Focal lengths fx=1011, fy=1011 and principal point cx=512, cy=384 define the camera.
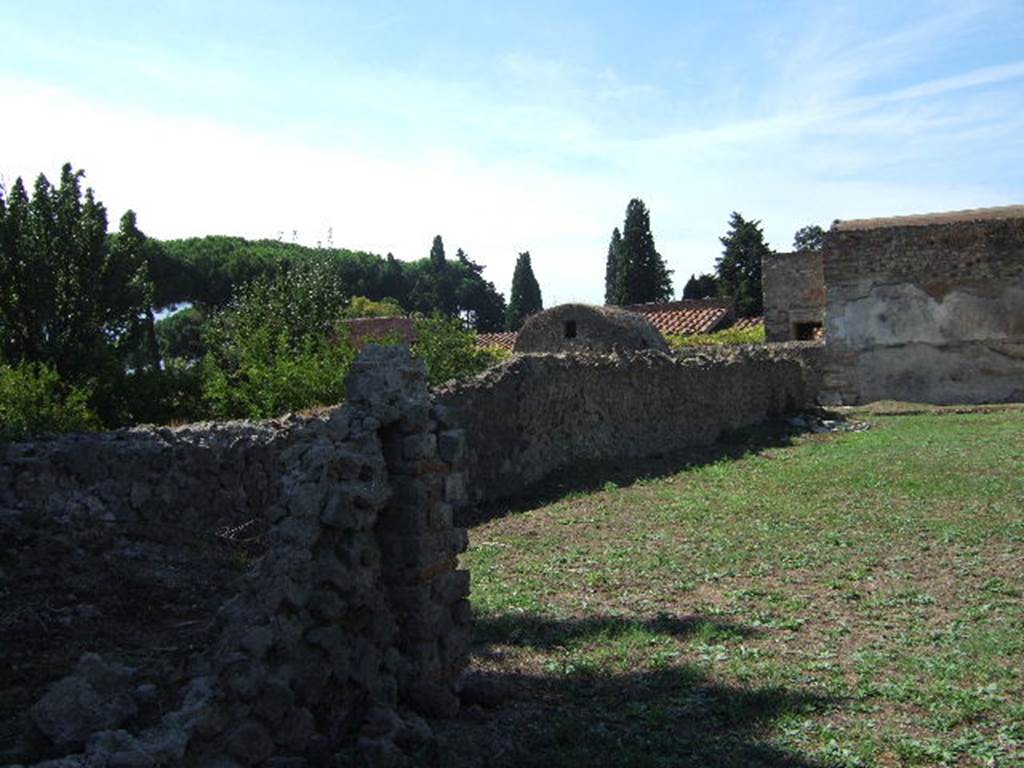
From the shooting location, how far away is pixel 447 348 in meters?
14.7

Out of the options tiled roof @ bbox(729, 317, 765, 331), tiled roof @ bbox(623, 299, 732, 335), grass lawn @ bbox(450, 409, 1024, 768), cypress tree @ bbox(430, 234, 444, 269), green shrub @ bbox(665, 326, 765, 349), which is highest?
cypress tree @ bbox(430, 234, 444, 269)

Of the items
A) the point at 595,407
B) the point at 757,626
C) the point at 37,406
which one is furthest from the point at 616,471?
the point at 757,626

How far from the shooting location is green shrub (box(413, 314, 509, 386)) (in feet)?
47.3

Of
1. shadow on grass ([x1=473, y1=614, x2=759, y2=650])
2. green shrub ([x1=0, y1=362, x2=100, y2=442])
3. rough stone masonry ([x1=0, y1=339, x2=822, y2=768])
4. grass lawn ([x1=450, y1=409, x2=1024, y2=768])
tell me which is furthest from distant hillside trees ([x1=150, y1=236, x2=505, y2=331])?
shadow on grass ([x1=473, y1=614, x2=759, y2=650])

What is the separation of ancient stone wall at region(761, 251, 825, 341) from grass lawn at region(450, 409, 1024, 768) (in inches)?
702

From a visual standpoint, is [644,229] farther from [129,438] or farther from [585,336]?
[129,438]

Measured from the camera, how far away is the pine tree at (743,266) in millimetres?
45000

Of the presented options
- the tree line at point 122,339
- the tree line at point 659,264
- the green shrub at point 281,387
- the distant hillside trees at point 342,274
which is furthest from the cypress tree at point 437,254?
the green shrub at point 281,387

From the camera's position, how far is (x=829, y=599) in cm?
680

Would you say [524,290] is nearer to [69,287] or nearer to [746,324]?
[746,324]

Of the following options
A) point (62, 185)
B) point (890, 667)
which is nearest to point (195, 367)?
point (62, 185)

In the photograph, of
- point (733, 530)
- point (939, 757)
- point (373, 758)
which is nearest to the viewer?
point (373, 758)

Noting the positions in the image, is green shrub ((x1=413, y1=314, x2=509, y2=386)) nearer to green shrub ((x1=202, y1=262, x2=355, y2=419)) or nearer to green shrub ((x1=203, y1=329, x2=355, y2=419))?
green shrub ((x1=202, y1=262, x2=355, y2=419))

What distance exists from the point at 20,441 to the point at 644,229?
41.4 m
